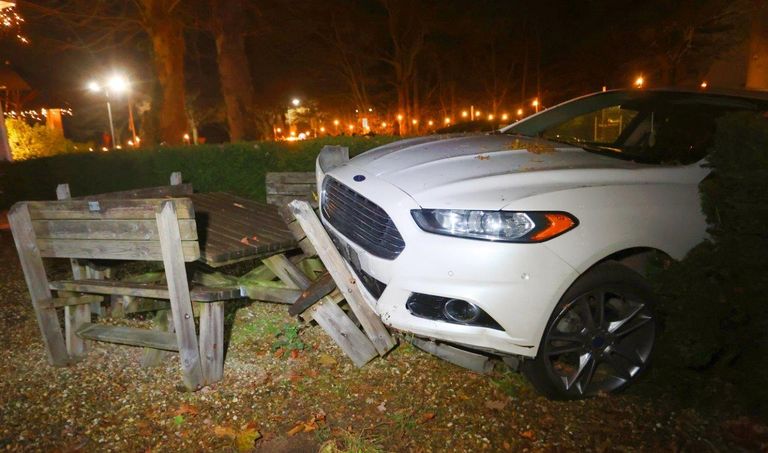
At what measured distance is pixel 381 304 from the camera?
A: 9.77ft

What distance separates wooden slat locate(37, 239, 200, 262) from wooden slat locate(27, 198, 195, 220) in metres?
0.18

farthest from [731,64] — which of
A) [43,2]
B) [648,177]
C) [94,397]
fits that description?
[43,2]

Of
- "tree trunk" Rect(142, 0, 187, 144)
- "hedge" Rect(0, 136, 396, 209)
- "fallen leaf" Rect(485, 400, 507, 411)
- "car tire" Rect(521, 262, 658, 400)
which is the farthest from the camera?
"tree trunk" Rect(142, 0, 187, 144)

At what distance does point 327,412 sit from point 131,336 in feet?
5.49

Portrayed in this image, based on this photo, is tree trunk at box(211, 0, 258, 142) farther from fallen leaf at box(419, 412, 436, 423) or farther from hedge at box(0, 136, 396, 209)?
fallen leaf at box(419, 412, 436, 423)

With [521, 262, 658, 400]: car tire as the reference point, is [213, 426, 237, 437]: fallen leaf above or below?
below

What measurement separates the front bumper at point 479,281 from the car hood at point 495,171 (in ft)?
0.66

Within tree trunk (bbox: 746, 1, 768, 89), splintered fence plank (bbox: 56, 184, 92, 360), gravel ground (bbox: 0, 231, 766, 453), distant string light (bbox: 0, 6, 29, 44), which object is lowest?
gravel ground (bbox: 0, 231, 766, 453)

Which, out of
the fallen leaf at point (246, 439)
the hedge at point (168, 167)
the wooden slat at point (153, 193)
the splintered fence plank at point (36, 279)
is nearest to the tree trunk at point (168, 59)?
the hedge at point (168, 167)

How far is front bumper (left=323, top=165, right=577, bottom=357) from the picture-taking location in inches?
104

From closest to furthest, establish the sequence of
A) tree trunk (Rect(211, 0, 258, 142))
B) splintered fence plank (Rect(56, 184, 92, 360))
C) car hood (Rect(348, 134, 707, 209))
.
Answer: car hood (Rect(348, 134, 707, 209)), splintered fence plank (Rect(56, 184, 92, 360)), tree trunk (Rect(211, 0, 258, 142))

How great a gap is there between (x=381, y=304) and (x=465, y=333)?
52 centimetres

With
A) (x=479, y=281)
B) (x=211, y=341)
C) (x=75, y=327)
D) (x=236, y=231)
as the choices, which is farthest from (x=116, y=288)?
(x=479, y=281)

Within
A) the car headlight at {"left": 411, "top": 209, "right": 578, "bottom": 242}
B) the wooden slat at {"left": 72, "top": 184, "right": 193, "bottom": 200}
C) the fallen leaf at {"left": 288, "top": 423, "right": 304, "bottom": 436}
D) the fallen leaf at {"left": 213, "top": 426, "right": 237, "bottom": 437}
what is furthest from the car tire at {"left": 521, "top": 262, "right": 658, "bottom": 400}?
the wooden slat at {"left": 72, "top": 184, "right": 193, "bottom": 200}
